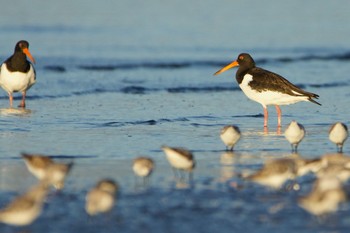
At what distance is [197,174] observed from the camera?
35.9 feet

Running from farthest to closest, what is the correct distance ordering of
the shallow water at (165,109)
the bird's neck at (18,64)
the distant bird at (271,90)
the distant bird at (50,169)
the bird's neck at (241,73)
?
1. the bird's neck at (18,64)
2. the bird's neck at (241,73)
3. the distant bird at (271,90)
4. the distant bird at (50,169)
5. the shallow water at (165,109)

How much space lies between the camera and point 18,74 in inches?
723

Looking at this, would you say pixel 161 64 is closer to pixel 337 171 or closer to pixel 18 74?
pixel 18 74

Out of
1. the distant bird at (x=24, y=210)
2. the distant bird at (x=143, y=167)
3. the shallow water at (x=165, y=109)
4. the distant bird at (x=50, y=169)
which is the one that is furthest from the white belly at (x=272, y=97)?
the distant bird at (x=24, y=210)

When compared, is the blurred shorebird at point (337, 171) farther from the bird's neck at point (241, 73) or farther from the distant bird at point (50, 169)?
the bird's neck at point (241, 73)

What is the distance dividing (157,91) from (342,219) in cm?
1220

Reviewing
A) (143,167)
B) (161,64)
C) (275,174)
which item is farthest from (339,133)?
(161,64)

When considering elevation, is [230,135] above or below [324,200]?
above

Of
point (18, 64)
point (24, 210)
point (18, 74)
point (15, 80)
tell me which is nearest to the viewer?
point (24, 210)

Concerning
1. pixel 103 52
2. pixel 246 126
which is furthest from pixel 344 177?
pixel 103 52

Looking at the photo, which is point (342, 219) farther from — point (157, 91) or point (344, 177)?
point (157, 91)

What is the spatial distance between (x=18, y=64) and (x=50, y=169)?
9873 millimetres

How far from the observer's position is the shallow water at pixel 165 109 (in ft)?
29.3

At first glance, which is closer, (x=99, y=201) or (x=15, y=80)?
(x=99, y=201)
